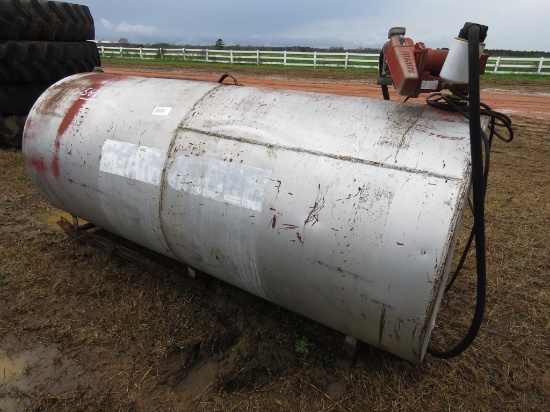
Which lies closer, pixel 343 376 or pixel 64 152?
pixel 343 376

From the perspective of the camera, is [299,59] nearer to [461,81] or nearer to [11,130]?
[11,130]

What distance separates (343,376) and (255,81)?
44.6 ft

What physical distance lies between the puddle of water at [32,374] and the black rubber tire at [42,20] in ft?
16.0

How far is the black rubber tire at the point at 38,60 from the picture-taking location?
5.84 meters

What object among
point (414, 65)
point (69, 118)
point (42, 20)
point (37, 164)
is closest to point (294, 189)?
point (414, 65)

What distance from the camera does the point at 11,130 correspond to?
6449mm

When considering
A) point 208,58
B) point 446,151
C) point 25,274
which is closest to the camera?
point 446,151

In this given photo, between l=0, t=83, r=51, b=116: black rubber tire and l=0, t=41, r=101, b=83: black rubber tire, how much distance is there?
0.12 metres

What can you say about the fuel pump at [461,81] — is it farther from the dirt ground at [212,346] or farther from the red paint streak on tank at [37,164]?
the red paint streak on tank at [37,164]

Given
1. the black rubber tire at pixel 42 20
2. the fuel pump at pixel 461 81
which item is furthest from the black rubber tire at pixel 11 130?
the fuel pump at pixel 461 81

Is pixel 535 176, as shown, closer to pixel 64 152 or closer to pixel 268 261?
pixel 268 261

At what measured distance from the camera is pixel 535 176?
6.23m

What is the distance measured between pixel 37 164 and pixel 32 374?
1776 mm

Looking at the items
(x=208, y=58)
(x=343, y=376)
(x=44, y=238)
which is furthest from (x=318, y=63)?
(x=343, y=376)
